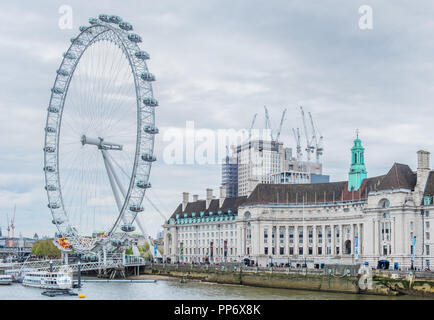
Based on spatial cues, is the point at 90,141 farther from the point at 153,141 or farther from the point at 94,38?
the point at 94,38

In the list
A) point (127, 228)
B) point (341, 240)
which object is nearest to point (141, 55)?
point (127, 228)

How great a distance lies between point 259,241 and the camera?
102500 mm

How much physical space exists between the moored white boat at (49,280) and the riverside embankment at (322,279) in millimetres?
19672

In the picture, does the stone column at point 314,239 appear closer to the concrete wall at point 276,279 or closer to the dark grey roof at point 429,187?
the concrete wall at point 276,279

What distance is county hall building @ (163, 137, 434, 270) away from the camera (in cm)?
8150

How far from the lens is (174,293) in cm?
6469

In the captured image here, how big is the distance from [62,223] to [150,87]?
997 inches

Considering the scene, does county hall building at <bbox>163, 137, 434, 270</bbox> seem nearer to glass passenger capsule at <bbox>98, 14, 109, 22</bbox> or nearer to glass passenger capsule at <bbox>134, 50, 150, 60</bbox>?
glass passenger capsule at <bbox>134, 50, 150, 60</bbox>

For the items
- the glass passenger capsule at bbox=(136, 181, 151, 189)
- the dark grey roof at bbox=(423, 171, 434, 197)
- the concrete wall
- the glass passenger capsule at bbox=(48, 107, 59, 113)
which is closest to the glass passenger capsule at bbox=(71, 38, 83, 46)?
the glass passenger capsule at bbox=(48, 107, 59, 113)

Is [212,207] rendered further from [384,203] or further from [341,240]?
[384,203]

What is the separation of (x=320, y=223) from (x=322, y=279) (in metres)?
34.7

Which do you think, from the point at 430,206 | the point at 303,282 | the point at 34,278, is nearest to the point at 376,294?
the point at 303,282

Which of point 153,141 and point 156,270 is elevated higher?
point 153,141

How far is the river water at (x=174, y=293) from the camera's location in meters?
59.7
